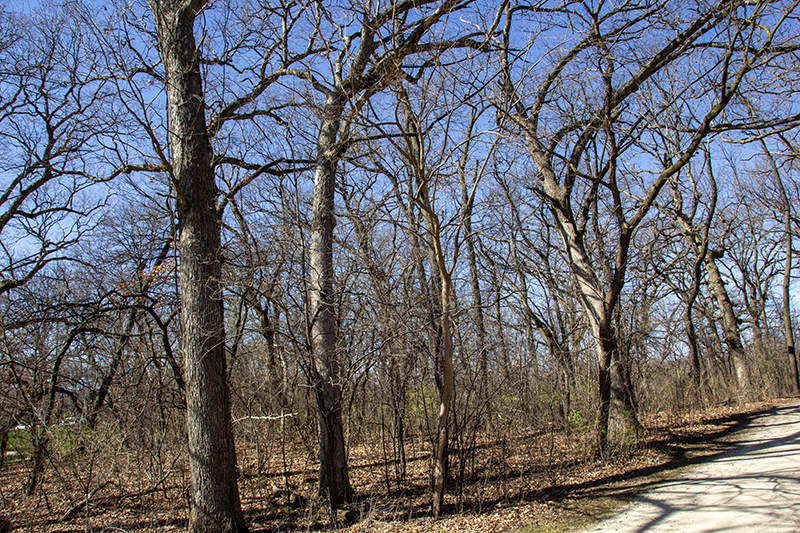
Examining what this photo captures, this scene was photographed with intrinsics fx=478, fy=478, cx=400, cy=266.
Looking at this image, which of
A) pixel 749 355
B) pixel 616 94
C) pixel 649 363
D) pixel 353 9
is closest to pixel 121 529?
pixel 353 9

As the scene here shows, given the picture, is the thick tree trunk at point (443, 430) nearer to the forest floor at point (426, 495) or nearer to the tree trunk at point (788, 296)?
the forest floor at point (426, 495)

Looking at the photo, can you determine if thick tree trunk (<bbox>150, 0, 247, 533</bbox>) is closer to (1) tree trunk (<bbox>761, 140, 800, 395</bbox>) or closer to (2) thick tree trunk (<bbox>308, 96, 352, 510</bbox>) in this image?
(2) thick tree trunk (<bbox>308, 96, 352, 510</bbox>)

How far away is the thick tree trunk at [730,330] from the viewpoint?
1397cm

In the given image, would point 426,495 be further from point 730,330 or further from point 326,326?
point 730,330

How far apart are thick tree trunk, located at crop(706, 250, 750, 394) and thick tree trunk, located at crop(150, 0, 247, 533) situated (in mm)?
14012

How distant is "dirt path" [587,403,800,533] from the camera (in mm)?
4457

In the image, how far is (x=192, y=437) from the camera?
5551 millimetres

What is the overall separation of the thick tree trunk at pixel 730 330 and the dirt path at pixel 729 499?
300 inches

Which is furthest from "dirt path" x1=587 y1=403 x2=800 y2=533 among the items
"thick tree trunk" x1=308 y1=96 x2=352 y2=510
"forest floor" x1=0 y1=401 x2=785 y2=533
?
"thick tree trunk" x1=308 y1=96 x2=352 y2=510

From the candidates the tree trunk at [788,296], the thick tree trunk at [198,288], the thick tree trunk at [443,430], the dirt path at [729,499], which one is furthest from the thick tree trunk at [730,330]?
the thick tree trunk at [198,288]

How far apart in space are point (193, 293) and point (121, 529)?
2.96m

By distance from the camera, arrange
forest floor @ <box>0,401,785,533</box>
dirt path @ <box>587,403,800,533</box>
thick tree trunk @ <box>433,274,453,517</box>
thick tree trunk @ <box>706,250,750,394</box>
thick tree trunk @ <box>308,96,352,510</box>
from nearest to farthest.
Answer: dirt path @ <box>587,403,800,533</box>
thick tree trunk @ <box>433,274,453,517</box>
forest floor @ <box>0,401,785,533</box>
thick tree trunk @ <box>308,96,352,510</box>
thick tree trunk @ <box>706,250,750,394</box>

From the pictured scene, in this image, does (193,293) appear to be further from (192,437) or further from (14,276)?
(14,276)

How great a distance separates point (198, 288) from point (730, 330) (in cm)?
1559
